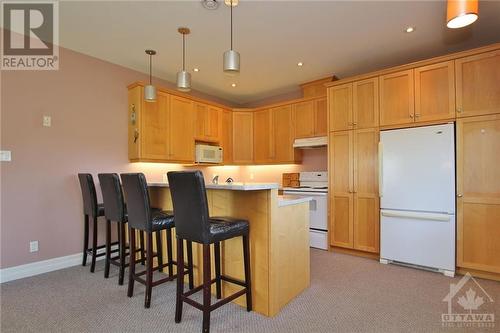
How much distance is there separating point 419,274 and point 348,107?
225cm

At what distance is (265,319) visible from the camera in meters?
2.06

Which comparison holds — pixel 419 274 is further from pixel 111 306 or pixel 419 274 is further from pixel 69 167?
pixel 69 167

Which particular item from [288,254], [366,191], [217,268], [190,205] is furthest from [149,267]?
[366,191]

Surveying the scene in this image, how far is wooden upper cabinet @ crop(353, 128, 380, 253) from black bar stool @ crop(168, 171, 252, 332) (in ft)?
6.92

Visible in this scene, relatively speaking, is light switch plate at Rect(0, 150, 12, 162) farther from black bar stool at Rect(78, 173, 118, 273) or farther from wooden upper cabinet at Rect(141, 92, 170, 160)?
wooden upper cabinet at Rect(141, 92, 170, 160)

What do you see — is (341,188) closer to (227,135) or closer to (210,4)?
(227,135)

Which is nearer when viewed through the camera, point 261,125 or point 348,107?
point 348,107

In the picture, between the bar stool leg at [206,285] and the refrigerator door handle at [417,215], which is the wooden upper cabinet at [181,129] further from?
the refrigerator door handle at [417,215]

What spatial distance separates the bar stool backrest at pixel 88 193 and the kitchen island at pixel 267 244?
142cm

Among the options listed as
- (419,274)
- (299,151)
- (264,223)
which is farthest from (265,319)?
(299,151)

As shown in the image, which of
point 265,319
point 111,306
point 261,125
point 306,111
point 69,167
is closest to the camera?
point 265,319

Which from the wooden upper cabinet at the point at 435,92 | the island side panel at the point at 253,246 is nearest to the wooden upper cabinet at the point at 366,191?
the wooden upper cabinet at the point at 435,92

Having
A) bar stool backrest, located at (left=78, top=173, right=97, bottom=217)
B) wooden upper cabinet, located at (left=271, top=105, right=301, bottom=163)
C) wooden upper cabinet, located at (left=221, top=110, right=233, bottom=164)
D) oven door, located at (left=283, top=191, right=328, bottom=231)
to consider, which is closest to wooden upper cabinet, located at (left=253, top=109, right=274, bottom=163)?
wooden upper cabinet, located at (left=271, top=105, right=301, bottom=163)

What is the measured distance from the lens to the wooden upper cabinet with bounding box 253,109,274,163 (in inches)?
201
